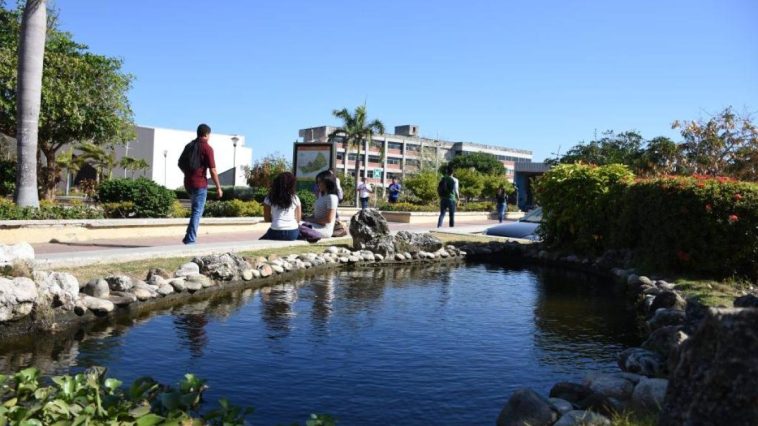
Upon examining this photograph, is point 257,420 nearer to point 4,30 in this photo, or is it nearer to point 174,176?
point 4,30

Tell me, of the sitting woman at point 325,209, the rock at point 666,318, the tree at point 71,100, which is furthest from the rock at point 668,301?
the tree at point 71,100

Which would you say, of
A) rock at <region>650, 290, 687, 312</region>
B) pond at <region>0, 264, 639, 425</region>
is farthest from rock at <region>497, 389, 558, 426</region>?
rock at <region>650, 290, 687, 312</region>

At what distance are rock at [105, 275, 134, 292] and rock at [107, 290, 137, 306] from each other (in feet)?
0.23

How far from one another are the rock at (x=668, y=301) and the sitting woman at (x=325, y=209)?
5.99 m

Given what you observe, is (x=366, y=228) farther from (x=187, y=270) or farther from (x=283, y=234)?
(x=187, y=270)

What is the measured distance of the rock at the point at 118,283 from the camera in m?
7.22

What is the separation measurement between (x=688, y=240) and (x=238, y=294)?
6.82 m

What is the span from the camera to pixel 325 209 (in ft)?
39.7

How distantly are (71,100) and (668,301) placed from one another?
20767 mm

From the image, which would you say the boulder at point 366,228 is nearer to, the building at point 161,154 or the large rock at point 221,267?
the large rock at point 221,267

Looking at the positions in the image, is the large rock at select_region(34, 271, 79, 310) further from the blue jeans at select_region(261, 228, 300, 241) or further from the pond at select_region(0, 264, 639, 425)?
the blue jeans at select_region(261, 228, 300, 241)

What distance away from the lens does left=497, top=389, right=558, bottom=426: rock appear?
3.96 metres

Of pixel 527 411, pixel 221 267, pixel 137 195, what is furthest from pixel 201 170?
pixel 527 411

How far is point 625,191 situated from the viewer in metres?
12.5
